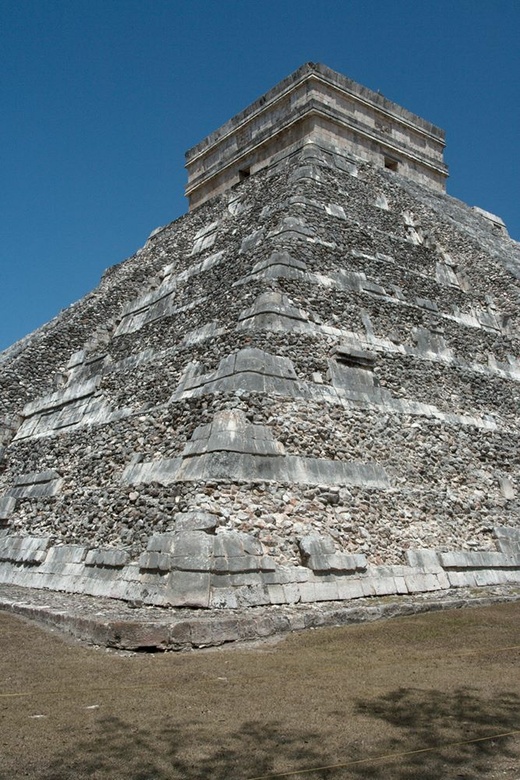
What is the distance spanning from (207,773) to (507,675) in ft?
11.3

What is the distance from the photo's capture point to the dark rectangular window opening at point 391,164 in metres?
20.0

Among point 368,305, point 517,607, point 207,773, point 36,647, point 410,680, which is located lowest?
point 207,773

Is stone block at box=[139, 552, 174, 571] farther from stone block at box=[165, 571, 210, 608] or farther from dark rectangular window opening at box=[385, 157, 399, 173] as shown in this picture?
dark rectangular window opening at box=[385, 157, 399, 173]

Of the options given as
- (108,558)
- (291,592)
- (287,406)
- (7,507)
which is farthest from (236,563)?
(7,507)

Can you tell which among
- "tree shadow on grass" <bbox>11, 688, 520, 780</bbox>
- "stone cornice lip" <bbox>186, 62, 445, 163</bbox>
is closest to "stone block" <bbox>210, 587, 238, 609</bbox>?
"tree shadow on grass" <bbox>11, 688, 520, 780</bbox>

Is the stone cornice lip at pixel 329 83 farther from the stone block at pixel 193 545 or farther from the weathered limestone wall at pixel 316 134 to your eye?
the stone block at pixel 193 545

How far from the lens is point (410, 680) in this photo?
20.0 ft

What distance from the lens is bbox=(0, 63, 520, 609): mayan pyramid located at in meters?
9.20

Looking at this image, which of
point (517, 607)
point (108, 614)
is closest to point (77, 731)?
point (108, 614)

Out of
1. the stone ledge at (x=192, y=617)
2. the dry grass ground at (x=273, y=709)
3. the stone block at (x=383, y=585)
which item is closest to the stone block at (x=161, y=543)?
the stone ledge at (x=192, y=617)

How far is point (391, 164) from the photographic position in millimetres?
20234

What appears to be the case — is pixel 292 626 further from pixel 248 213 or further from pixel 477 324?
pixel 248 213

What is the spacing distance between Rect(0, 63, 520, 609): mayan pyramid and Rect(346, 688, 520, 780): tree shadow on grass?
3.11 meters

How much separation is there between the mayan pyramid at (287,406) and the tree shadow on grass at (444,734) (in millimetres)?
3105
